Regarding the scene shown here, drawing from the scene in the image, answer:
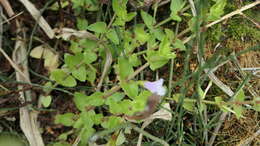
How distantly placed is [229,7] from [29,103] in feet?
2.53

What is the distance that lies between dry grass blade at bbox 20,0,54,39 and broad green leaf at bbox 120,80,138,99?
38 centimetres

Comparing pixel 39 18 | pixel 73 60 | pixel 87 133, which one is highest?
pixel 39 18

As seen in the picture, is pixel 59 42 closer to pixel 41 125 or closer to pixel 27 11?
pixel 27 11

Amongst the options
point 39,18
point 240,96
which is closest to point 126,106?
point 240,96

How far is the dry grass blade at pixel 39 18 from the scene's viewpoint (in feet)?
4.70

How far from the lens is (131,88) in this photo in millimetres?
1188

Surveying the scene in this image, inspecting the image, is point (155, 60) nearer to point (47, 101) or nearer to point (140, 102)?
point (140, 102)

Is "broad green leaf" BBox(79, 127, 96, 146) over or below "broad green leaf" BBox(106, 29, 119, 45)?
below

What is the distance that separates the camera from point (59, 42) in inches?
57.3

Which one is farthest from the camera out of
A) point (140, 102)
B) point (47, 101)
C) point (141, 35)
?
point (47, 101)

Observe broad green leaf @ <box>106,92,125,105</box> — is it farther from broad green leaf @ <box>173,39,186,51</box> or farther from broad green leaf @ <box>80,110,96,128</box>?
broad green leaf @ <box>173,39,186,51</box>

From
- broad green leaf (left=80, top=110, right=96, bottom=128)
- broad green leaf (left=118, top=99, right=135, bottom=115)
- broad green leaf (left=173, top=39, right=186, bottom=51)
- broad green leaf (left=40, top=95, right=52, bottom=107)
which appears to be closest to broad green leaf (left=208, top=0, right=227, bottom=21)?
broad green leaf (left=173, top=39, right=186, bottom=51)

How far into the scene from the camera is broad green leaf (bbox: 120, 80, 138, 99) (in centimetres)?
118

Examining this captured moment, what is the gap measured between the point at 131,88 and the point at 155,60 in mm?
129
